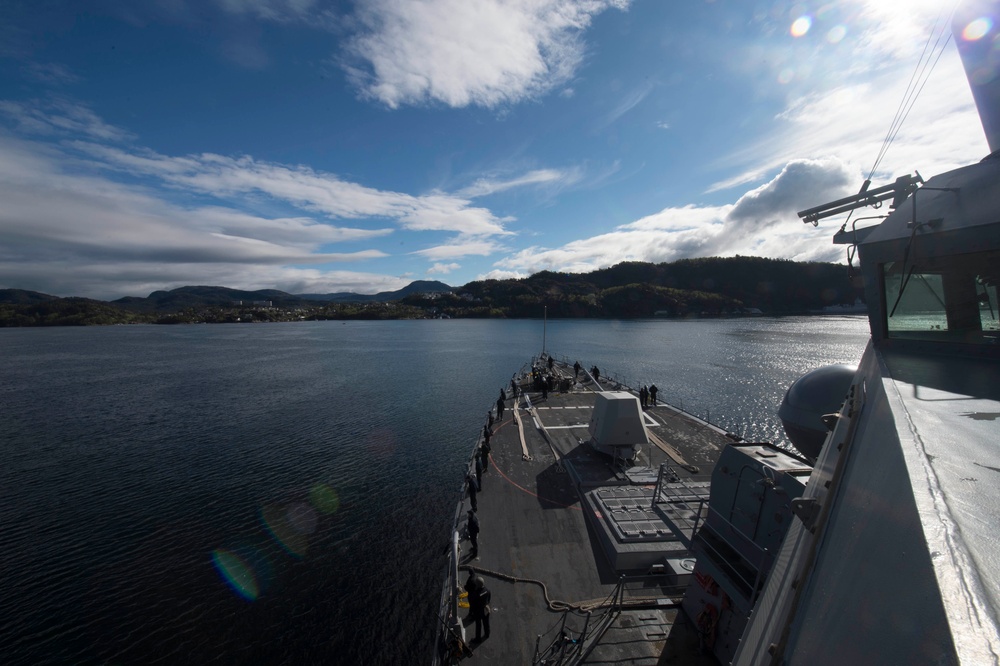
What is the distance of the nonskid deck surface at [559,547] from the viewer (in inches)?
404

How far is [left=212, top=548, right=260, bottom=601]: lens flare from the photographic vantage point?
698 inches

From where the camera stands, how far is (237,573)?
18719mm

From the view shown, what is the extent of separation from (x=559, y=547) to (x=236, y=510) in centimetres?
1881

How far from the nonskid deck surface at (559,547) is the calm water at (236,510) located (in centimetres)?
491

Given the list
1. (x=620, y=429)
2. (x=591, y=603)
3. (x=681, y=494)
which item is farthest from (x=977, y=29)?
(x=620, y=429)

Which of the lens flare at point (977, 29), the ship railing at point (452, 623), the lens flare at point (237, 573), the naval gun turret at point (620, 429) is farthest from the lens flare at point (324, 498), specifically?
the lens flare at point (977, 29)

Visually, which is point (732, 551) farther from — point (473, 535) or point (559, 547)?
point (473, 535)

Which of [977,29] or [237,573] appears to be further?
[237,573]

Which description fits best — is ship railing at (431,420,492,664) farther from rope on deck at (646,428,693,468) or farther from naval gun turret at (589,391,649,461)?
rope on deck at (646,428,693,468)

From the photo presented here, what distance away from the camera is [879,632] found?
5.40 feet

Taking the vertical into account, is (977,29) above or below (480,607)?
above

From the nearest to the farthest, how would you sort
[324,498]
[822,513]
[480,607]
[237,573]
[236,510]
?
1. [822,513]
2. [480,607]
3. [237,573]
4. [236,510]
5. [324,498]

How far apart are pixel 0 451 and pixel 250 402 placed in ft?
58.3

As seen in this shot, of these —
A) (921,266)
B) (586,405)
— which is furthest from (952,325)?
(586,405)
